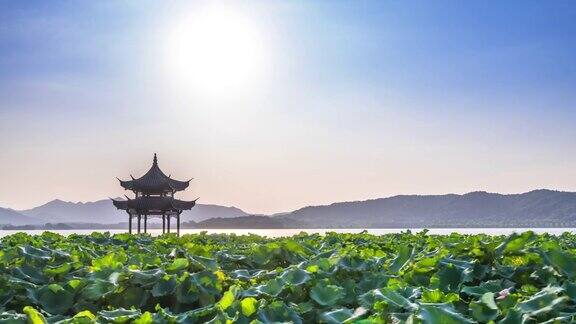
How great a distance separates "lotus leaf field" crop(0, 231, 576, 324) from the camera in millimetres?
2994

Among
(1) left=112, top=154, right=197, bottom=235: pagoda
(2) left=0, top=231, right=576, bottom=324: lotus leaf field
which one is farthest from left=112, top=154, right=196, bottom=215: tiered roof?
(2) left=0, top=231, right=576, bottom=324: lotus leaf field

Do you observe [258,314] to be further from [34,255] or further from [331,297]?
[34,255]

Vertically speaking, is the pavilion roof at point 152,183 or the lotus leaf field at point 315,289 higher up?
the pavilion roof at point 152,183

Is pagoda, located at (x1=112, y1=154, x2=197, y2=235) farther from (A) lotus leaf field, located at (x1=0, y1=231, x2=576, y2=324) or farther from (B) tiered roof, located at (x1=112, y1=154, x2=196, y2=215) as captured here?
(A) lotus leaf field, located at (x1=0, y1=231, x2=576, y2=324)

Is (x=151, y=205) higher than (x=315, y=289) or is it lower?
higher

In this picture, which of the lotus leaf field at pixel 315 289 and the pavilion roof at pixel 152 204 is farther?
the pavilion roof at pixel 152 204

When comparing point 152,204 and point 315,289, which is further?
point 152,204

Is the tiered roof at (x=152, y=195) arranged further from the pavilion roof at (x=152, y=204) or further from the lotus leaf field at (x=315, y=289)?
the lotus leaf field at (x=315, y=289)

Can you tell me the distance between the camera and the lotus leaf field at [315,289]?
299 centimetres

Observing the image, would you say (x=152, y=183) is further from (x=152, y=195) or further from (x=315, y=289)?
(x=315, y=289)

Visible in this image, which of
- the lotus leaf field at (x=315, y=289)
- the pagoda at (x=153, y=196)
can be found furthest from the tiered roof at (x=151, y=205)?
the lotus leaf field at (x=315, y=289)

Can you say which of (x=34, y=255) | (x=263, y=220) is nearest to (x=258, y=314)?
(x=34, y=255)

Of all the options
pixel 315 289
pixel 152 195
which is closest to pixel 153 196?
pixel 152 195

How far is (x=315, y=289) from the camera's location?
3803 millimetres
